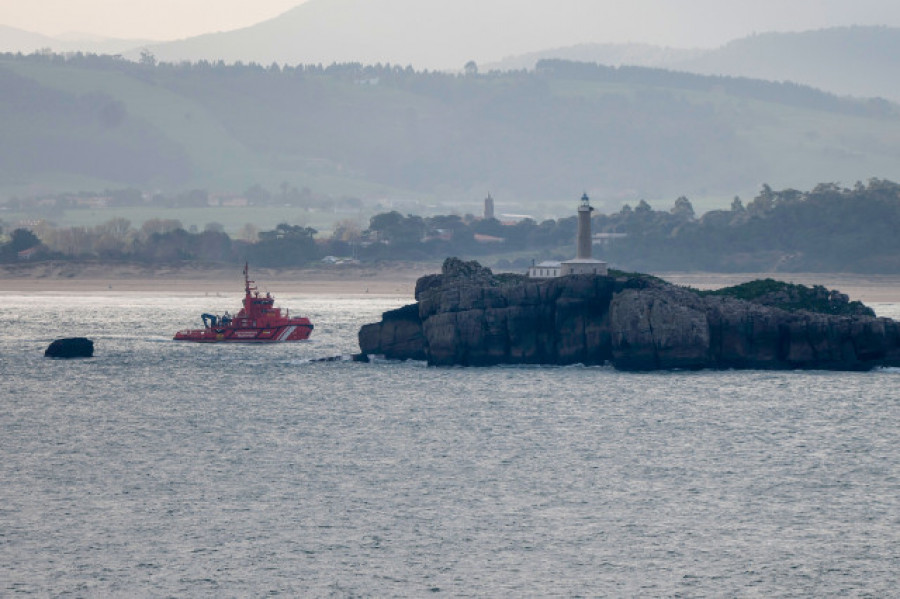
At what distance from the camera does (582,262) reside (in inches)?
4422

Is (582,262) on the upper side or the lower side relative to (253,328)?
upper

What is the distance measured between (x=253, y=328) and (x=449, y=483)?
70559mm

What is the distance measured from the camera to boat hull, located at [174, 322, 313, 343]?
420 ft

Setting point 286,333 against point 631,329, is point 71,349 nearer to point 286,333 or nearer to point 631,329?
point 286,333

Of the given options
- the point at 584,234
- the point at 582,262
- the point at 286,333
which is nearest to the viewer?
the point at 582,262

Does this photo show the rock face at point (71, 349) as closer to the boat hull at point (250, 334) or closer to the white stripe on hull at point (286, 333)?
the boat hull at point (250, 334)

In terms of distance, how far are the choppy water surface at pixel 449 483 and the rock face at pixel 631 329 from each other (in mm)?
1635

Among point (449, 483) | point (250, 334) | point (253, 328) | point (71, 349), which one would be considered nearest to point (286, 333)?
point (253, 328)

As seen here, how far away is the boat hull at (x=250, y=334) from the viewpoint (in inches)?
5034

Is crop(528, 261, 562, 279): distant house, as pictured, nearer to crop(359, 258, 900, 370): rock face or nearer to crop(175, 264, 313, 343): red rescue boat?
crop(359, 258, 900, 370): rock face

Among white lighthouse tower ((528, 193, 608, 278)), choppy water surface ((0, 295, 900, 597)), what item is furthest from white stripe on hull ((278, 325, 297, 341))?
choppy water surface ((0, 295, 900, 597))

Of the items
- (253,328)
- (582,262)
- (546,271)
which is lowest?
(253,328)

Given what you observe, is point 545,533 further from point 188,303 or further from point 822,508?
point 188,303

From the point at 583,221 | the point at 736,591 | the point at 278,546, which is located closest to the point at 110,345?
the point at 583,221
